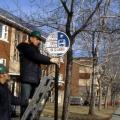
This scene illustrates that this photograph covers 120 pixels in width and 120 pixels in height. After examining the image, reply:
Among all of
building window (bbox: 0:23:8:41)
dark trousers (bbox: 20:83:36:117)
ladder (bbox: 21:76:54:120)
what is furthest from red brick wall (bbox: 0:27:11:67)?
ladder (bbox: 21:76:54:120)

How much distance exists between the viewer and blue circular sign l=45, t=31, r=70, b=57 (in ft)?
43.7

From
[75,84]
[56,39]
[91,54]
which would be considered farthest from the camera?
[75,84]

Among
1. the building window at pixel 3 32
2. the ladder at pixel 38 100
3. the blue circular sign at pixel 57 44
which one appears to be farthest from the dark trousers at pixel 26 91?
the building window at pixel 3 32

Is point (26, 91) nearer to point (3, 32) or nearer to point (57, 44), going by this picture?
point (57, 44)

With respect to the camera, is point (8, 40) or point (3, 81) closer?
point (3, 81)

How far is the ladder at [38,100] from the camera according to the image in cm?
901

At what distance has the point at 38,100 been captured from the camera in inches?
364

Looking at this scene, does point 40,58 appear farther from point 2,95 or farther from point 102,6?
point 102,6

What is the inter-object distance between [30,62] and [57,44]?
4066 mm

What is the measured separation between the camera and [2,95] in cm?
808

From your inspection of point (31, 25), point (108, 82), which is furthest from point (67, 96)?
point (108, 82)

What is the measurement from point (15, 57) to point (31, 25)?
30.1m

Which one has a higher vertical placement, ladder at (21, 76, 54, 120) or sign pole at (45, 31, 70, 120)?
sign pole at (45, 31, 70, 120)

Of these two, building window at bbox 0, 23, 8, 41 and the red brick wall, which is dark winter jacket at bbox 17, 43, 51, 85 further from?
the red brick wall
